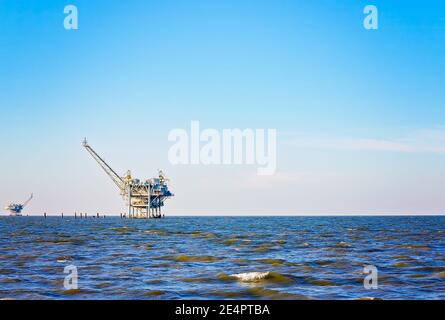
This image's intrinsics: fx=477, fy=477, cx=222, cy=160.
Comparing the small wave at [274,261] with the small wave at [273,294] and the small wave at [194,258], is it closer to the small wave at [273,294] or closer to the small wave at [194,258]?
the small wave at [194,258]

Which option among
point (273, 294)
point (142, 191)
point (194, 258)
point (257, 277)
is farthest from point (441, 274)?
point (142, 191)

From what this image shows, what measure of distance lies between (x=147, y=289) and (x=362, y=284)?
30.9 ft

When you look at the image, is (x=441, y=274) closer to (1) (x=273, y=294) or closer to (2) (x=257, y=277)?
(2) (x=257, y=277)

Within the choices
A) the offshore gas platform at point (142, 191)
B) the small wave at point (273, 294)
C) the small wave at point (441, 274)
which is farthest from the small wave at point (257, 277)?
the offshore gas platform at point (142, 191)

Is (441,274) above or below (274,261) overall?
above

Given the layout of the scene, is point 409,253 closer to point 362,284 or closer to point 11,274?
point 362,284

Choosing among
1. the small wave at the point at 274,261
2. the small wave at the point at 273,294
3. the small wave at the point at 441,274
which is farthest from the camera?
the small wave at the point at 274,261

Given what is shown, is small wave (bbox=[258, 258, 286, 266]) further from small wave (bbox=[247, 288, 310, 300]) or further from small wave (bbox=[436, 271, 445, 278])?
small wave (bbox=[247, 288, 310, 300])

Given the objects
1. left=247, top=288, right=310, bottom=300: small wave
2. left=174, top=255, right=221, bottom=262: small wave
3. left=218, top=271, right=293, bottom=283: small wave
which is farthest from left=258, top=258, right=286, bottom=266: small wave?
left=247, top=288, right=310, bottom=300: small wave
